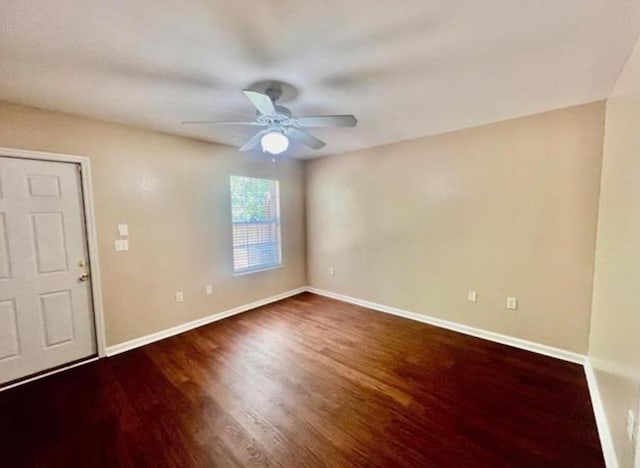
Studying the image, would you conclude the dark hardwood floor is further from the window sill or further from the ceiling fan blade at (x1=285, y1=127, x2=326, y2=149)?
the ceiling fan blade at (x1=285, y1=127, x2=326, y2=149)

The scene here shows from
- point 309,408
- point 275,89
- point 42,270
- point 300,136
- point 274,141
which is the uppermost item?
point 275,89

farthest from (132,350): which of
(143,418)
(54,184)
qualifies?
(54,184)

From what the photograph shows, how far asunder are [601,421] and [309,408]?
1.92 m

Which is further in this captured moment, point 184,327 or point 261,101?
point 184,327

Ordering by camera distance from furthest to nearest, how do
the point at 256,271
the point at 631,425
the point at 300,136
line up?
the point at 256,271 < the point at 300,136 < the point at 631,425

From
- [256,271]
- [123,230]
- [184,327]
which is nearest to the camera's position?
[123,230]

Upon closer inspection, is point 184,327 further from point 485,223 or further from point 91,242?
point 485,223

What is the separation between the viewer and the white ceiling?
1289 millimetres

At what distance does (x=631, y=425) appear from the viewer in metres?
1.27

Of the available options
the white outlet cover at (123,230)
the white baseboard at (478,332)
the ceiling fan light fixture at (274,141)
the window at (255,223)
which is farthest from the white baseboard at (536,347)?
the white outlet cover at (123,230)

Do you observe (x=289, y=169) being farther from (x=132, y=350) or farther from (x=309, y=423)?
(x=309, y=423)

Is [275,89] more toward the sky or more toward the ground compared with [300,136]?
more toward the sky

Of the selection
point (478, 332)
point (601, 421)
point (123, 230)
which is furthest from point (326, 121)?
point (478, 332)

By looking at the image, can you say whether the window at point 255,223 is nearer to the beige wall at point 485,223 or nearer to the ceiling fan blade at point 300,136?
the beige wall at point 485,223
